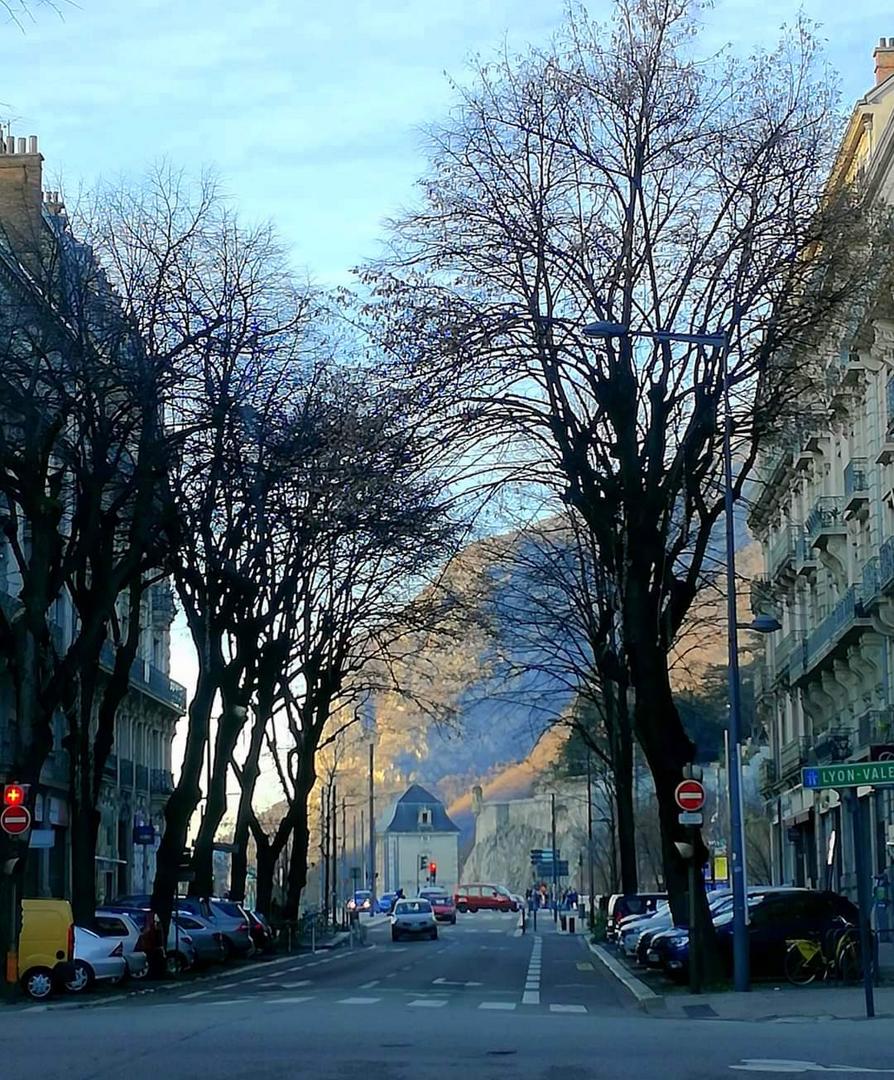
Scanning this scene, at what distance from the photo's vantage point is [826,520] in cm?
5491

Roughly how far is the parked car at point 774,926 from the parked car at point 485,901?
3763 inches

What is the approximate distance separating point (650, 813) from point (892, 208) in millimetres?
74765

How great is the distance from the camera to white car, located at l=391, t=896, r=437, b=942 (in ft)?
233

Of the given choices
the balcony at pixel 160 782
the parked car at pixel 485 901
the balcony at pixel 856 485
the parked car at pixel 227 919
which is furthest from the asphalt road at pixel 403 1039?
the parked car at pixel 485 901

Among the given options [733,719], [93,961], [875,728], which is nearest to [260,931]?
[875,728]

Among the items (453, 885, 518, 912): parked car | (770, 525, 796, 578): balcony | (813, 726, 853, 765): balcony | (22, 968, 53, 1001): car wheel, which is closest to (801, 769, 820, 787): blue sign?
(22, 968, 53, 1001): car wheel

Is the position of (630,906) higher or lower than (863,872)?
lower

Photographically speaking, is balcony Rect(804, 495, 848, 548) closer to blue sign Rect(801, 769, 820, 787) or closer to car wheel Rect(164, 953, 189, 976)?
car wheel Rect(164, 953, 189, 976)

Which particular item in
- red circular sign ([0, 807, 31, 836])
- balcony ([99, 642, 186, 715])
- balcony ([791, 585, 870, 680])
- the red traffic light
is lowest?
red circular sign ([0, 807, 31, 836])

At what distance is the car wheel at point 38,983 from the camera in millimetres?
28781

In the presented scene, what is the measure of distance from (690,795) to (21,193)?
64.2ft

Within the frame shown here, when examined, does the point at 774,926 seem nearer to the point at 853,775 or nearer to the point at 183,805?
the point at 853,775

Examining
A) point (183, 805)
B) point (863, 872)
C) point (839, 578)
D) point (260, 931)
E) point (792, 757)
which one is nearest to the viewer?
point (863, 872)

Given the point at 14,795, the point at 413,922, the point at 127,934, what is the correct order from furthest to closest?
the point at 413,922 → the point at 127,934 → the point at 14,795
